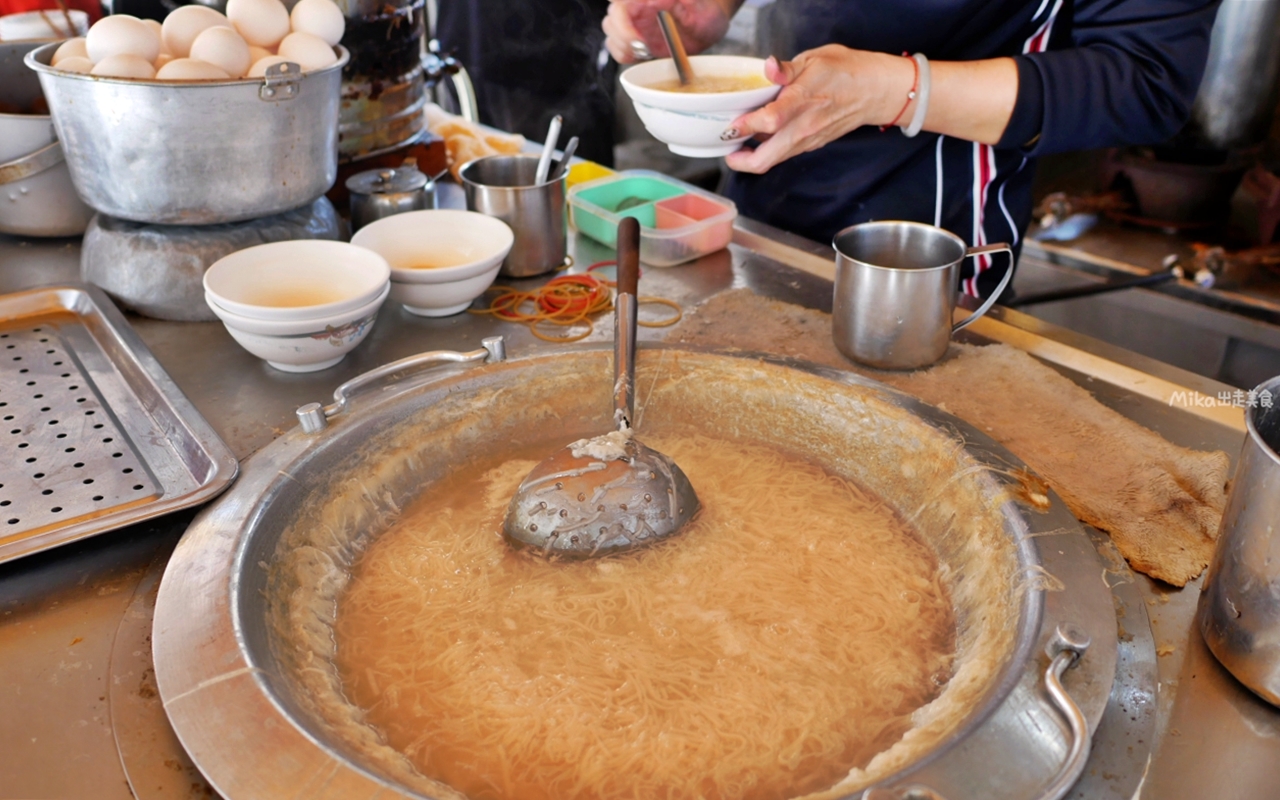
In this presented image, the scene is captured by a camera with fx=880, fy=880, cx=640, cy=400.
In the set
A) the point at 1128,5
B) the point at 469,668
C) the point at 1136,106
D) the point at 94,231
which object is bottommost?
the point at 469,668

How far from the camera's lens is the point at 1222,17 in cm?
355

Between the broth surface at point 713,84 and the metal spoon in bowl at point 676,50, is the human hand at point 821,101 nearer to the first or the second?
the broth surface at point 713,84

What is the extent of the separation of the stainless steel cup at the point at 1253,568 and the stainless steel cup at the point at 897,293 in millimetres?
697

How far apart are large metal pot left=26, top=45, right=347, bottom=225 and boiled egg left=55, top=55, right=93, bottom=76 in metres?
0.04

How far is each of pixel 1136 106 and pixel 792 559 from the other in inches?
57.4

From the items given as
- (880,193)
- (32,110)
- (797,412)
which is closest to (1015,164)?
(880,193)

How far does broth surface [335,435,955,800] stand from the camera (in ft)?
3.79

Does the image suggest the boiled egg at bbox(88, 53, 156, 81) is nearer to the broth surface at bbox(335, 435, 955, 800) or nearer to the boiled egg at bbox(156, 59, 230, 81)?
the boiled egg at bbox(156, 59, 230, 81)

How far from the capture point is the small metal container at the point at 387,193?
7.67 ft

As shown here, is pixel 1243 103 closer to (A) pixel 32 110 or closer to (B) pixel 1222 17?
(B) pixel 1222 17

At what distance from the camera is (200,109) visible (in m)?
1.86

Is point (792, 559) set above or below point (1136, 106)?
below

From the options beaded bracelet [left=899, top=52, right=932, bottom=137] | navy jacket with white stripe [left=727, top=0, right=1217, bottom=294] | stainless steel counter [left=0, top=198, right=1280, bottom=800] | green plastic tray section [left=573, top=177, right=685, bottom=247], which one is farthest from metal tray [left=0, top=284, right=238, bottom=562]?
navy jacket with white stripe [left=727, top=0, right=1217, bottom=294]

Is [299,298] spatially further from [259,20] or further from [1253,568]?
[1253,568]
